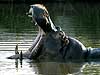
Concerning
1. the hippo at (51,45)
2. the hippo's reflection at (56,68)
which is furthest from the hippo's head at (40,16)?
the hippo's reflection at (56,68)

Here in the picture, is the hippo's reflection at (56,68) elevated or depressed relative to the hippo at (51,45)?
depressed

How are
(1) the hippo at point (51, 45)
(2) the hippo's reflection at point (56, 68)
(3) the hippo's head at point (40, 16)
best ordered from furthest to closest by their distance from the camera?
1. (1) the hippo at point (51, 45)
2. (3) the hippo's head at point (40, 16)
3. (2) the hippo's reflection at point (56, 68)

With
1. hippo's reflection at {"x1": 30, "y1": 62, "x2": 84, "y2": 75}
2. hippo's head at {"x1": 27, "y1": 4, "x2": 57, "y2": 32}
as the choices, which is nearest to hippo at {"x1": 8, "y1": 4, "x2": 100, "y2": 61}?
hippo's head at {"x1": 27, "y1": 4, "x2": 57, "y2": 32}

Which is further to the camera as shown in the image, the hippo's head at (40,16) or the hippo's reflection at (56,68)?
the hippo's head at (40,16)

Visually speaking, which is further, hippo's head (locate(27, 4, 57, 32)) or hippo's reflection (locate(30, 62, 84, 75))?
hippo's head (locate(27, 4, 57, 32))

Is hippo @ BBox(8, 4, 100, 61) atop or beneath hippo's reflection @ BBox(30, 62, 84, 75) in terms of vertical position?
atop

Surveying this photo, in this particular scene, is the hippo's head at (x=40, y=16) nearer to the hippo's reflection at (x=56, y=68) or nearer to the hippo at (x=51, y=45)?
the hippo at (x=51, y=45)

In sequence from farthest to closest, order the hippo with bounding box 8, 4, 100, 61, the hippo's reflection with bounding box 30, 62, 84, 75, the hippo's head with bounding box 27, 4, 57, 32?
1. the hippo with bounding box 8, 4, 100, 61
2. the hippo's head with bounding box 27, 4, 57, 32
3. the hippo's reflection with bounding box 30, 62, 84, 75

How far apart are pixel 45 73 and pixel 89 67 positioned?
1751 mm

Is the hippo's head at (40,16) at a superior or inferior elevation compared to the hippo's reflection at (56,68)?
superior

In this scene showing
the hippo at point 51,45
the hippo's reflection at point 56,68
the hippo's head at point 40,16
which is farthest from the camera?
the hippo at point 51,45

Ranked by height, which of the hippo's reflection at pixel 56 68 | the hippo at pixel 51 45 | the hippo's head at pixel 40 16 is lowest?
the hippo's reflection at pixel 56 68

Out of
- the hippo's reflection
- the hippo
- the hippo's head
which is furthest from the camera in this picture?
the hippo

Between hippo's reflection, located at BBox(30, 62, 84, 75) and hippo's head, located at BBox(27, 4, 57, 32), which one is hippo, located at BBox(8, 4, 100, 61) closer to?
hippo's head, located at BBox(27, 4, 57, 32)
